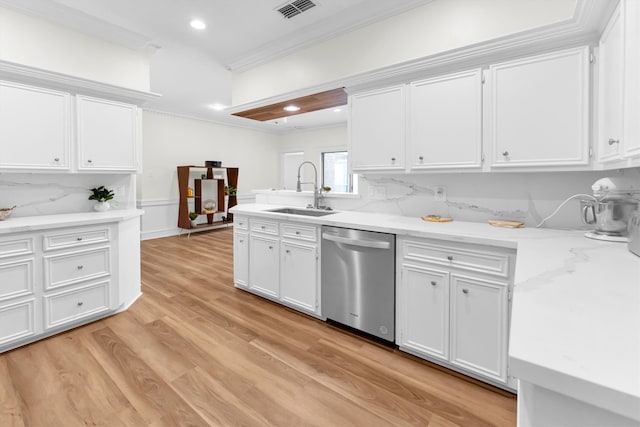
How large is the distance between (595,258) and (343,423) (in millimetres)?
1437

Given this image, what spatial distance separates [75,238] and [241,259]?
4.92 ft

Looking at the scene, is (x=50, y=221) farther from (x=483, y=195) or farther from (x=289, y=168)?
(x=289, y=168)

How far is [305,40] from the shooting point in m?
3.27

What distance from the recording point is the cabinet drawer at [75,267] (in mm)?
2480

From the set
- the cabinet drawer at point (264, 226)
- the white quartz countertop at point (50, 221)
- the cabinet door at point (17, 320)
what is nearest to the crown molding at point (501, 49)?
the cabinet drawer at point (264, 226)

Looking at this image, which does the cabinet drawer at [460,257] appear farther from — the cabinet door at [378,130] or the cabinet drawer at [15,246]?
the cabinet drawer at [15,246]

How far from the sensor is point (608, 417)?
0.52m

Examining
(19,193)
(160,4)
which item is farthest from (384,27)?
(19,193)

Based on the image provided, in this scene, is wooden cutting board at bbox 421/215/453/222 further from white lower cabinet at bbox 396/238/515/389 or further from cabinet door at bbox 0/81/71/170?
cabinet door at bbox 0/81/71/170

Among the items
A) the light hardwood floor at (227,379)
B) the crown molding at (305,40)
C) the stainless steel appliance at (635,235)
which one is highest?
the crown molding at (305,40)

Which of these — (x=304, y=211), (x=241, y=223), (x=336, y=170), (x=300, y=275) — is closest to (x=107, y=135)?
(x=241, y=223)

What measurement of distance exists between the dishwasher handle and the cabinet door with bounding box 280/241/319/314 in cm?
21

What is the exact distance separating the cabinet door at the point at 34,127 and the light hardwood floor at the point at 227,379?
1482mm

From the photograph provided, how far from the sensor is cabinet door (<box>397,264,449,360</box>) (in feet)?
6.71
